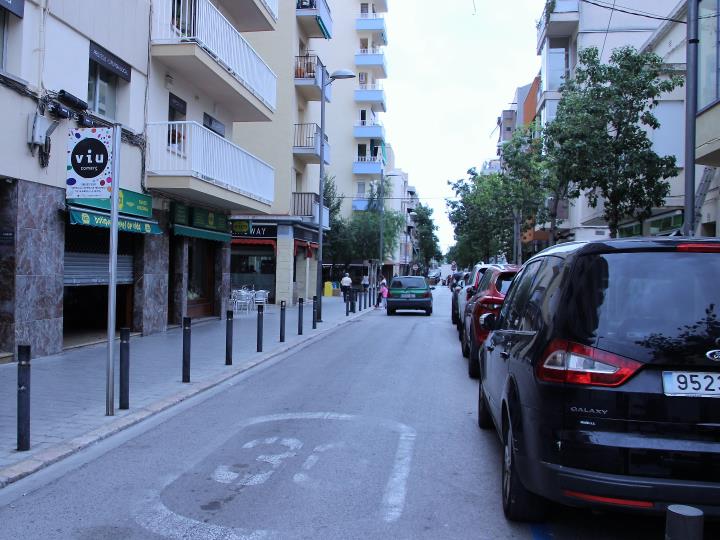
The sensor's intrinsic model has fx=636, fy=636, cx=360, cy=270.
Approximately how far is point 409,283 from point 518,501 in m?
22.1

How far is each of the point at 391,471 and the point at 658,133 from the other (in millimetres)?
16299

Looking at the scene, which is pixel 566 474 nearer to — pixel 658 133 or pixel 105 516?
pixel 105 516

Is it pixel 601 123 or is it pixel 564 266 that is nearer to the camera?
pixel 564 266

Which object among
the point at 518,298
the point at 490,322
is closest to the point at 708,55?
the point at 490,322

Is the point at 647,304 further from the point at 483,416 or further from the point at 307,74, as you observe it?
the point at 307,74

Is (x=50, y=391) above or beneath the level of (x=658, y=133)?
beneath

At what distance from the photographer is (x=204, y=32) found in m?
14.9

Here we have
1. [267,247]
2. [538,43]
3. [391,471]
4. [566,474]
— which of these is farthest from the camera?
[538,43]

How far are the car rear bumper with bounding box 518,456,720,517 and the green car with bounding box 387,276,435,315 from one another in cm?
2222

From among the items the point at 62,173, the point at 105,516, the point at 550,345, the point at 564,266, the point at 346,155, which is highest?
the point at 346,155

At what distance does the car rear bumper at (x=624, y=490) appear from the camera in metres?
3.22

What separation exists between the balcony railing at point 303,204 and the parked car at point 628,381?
2514 cm

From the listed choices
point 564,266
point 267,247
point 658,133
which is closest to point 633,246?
point 564,266

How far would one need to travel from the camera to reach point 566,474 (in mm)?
3434
